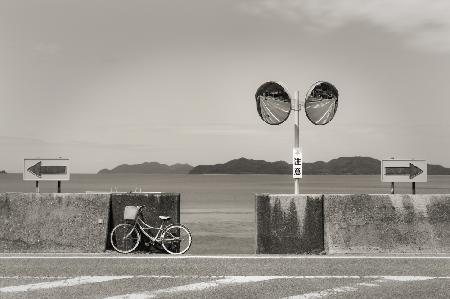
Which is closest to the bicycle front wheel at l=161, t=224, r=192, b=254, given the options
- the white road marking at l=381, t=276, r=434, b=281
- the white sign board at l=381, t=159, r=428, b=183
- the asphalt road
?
the asphalt road

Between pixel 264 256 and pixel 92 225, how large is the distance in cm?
298

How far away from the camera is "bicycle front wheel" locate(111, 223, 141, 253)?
10.1 meters

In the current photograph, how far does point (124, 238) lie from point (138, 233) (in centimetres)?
27

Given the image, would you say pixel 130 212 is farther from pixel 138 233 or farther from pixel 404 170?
pixel 404 170

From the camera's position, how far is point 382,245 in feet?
31.9

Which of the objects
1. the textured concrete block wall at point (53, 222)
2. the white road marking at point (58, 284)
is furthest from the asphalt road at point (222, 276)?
the textured concrete block wall at point (53, 222)

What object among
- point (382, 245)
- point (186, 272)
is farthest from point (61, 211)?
point (382, 245)

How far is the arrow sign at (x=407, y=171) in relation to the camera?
10.2 meters

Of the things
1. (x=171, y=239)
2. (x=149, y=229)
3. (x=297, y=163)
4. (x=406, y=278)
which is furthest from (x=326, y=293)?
(x=149, y=229)

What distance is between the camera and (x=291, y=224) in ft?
32.0

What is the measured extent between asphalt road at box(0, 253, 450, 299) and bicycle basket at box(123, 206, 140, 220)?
75 centimetres

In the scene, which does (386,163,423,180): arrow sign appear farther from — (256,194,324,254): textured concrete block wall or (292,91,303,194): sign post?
(292,91,303,194): sign post

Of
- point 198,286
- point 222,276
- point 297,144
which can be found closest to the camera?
point 198,286

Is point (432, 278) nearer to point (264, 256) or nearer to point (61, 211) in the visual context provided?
point (264, 256)
